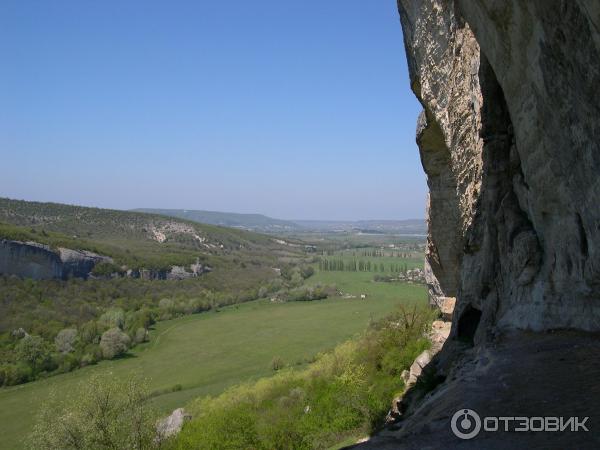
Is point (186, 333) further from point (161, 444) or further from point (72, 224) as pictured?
point (72, 224)

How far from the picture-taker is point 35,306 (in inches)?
3273

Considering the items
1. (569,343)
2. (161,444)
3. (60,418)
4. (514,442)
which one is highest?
(569,343)

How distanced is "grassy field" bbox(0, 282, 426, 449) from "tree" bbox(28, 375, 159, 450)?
21077mm

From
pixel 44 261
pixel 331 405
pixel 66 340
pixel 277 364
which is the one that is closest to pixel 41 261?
pixel 44 261

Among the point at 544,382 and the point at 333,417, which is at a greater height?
the point at 544,382

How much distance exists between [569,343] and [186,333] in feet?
262

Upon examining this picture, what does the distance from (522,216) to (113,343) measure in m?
70.8

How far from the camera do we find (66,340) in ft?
232

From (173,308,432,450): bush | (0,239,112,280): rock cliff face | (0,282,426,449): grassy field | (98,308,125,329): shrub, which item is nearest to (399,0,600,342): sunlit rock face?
(173,308,432,450): bush

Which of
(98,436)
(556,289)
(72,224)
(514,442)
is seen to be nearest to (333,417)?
(98,436)

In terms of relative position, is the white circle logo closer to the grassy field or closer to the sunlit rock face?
the sunlit rock face

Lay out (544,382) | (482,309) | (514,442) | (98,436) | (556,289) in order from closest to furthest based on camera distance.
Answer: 1. (514,442)
2. (544,382)
3. (556,289)
4. (482,309)
5. (98,436)

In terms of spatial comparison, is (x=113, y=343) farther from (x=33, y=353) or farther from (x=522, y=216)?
(x=522, y=216)

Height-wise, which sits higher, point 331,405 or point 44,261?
point 44,261
